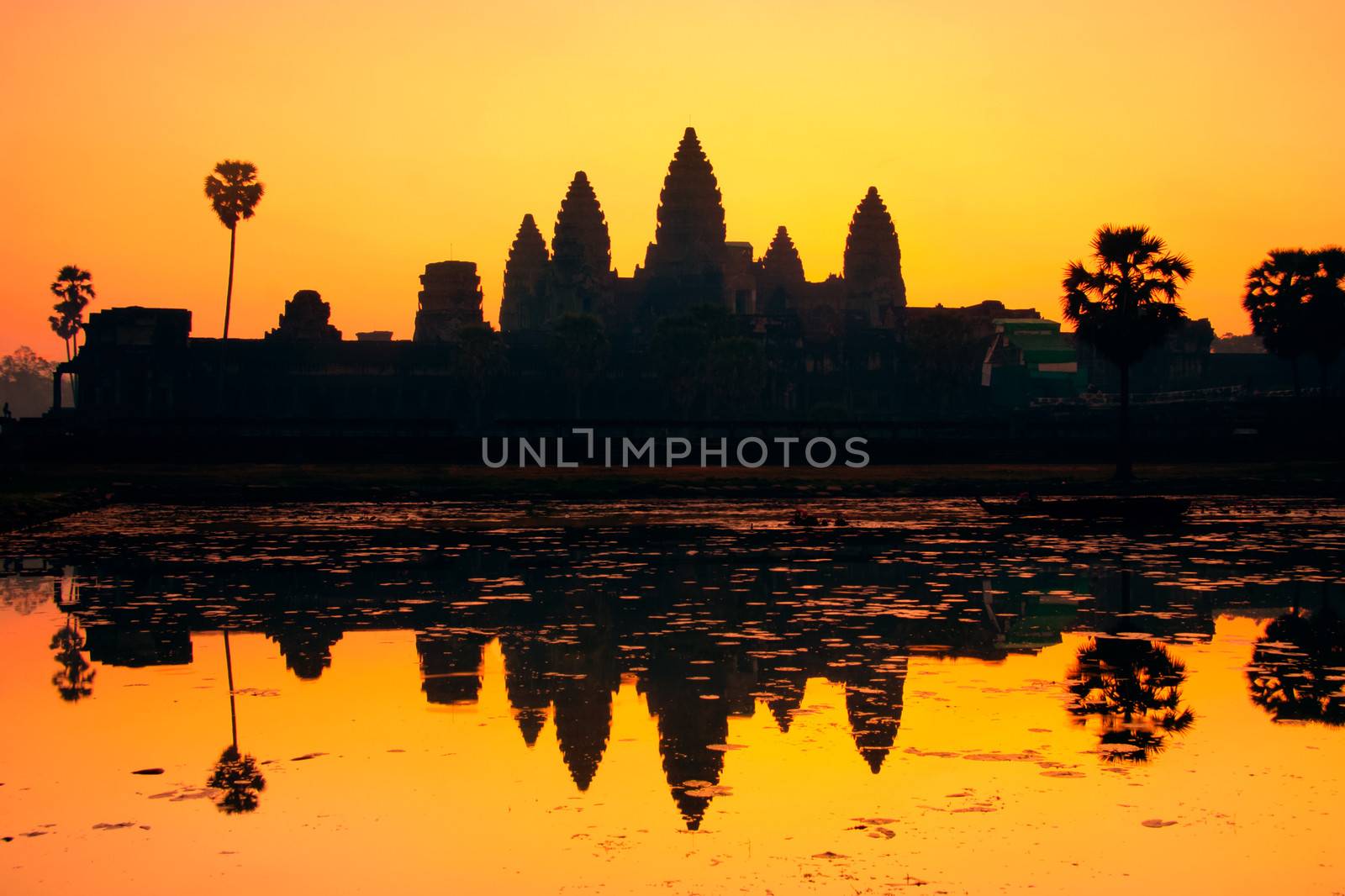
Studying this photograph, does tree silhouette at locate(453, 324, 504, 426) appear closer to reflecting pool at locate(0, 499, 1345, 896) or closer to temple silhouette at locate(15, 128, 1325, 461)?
temple silhouette at locate(15, 128, 1325, 461)

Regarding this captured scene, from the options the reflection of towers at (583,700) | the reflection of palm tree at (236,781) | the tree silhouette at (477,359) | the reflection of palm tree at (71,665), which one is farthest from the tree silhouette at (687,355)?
the reflection of palm tree at (236,781)

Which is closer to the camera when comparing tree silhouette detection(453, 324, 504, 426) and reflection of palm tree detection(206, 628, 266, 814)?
reflection of palm tree detection(206, 628, 266, 814)

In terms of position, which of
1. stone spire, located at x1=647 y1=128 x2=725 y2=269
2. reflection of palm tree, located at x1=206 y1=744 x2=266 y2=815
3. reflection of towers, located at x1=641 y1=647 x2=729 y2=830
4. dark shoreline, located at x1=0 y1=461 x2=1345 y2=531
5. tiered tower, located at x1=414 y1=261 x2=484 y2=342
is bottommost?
reflection of palm tree, located at x1=206 y1=744 x2=266 y2=815

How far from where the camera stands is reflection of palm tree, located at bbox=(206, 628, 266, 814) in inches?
411

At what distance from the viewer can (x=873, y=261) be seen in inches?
5950

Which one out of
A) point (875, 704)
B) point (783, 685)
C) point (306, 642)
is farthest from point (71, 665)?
point (875, 704)

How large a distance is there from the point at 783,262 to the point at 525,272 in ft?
86.5

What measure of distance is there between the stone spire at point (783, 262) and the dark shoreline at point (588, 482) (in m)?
99.8

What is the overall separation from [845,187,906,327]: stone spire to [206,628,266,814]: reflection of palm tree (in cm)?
13959

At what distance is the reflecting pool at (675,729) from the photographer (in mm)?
9227

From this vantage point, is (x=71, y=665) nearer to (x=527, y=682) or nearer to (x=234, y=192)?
(x=527, y=682)

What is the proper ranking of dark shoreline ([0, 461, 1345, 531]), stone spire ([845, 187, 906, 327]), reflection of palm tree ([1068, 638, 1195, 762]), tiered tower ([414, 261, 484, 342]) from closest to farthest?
reflection of palm tree ([1068, 638, 1195, 762])
dark shoreline ([0, 461, 1345, 531])
tiered tower ([414, 261, 484, 342])
stone spire ([845, 187, 906, 327])

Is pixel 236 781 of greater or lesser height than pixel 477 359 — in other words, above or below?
below

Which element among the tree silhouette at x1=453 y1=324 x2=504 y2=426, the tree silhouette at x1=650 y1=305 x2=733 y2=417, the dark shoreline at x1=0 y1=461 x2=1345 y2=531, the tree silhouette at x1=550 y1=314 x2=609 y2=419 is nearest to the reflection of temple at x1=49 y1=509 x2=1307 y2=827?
the dark shoreline at x1=0 y1=461 x2=1345 y2=531
